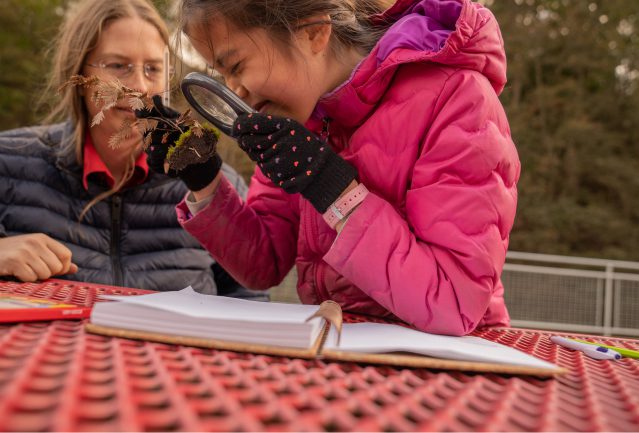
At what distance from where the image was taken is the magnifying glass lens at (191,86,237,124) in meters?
1.41

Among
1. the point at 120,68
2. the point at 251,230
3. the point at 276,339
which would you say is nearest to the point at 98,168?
the point at 120,68

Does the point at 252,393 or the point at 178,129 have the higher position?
the point at 178,129

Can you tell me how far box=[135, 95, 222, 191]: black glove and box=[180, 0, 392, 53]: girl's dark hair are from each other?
22 cm

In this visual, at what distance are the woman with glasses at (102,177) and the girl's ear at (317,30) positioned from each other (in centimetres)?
72

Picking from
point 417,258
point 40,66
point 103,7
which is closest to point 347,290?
point 417,258

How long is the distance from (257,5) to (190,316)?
3.03ft

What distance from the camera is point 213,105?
1478 mm

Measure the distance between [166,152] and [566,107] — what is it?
1247 cm

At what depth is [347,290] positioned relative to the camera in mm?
1445

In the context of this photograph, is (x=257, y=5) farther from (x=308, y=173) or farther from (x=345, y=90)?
(x=308, y=173)

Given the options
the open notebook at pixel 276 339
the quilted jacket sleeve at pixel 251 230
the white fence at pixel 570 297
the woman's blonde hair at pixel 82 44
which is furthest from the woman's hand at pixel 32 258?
the white fence at pixel 570 297

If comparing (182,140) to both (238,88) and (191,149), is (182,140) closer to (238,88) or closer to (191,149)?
(191,149)

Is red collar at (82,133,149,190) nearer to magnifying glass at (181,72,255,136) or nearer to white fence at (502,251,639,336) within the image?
magnifying glass at (181,72,255,136)

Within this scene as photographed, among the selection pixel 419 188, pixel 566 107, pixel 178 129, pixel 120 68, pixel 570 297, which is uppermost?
pixel 566 107
